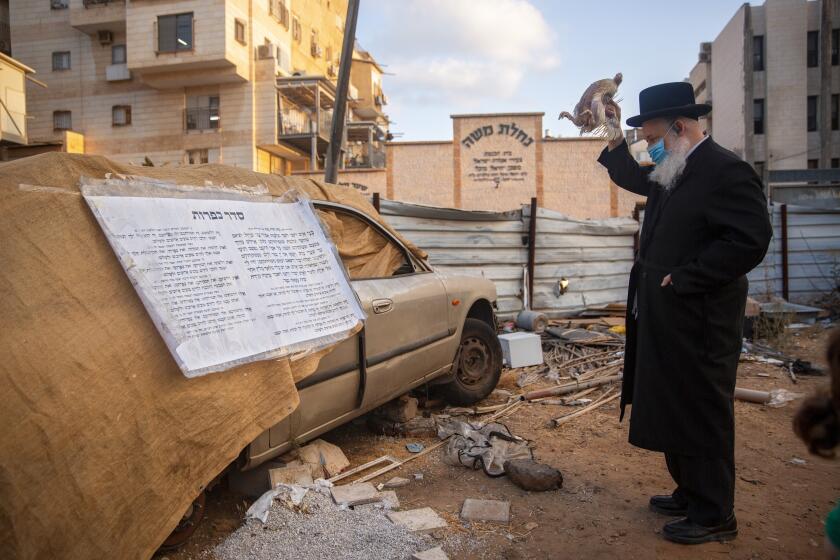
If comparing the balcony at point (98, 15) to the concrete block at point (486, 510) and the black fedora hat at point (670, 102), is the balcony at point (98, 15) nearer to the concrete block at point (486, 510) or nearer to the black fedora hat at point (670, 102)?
the black fedora hat at point (670, 102)

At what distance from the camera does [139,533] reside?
212cm

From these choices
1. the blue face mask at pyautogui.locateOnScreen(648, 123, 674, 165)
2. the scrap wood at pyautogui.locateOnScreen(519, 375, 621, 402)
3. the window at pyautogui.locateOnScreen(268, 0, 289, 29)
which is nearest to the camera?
the blue face mask at pyautogui.locateOnScreen(648, 123, 674, 165)

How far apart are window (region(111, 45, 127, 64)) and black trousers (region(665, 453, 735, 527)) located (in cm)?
3288

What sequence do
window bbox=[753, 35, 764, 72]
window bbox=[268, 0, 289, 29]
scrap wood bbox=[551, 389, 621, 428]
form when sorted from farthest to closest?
window bbox=[268, 0, 289, 29]
window bbox=[753, 35, 764, 72]
scrap wood bbox=[551, 389, 621, 428]

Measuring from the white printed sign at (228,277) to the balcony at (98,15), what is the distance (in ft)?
102

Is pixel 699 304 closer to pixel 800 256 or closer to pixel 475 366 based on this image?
pixel 475 366

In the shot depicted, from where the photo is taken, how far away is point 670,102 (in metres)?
2.99

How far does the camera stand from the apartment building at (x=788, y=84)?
88.8 feet

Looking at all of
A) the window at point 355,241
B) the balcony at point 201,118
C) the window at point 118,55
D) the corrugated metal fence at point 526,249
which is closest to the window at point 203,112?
the balcony at point 201,118

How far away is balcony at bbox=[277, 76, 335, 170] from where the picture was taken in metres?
28.8

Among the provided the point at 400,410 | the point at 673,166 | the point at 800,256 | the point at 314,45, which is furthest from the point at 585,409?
the point at 314,45

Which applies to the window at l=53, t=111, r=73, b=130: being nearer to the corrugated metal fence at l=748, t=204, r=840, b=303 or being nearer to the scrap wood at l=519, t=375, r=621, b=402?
the corrugated metal fence at l=748, t=204, r=840, b=303

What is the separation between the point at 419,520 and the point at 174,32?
2956cm

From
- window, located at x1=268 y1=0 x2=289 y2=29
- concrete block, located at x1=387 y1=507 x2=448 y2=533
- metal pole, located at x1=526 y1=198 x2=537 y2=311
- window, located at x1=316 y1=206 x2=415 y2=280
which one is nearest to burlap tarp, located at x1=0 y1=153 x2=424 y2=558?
concrete block, located at x1=387 y1=507 x2=448 y2=533
